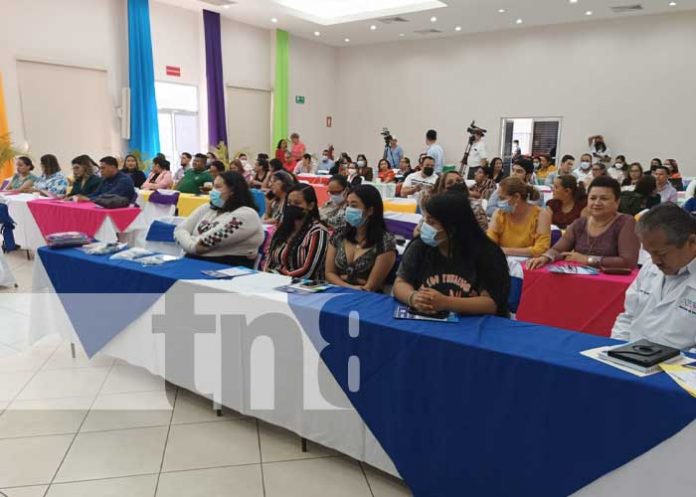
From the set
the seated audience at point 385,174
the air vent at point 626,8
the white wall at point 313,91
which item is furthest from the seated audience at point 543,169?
the white wall at point 313,91

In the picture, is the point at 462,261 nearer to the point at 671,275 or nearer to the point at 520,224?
the point at 671,275

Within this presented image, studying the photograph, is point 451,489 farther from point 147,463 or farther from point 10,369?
point 10,369

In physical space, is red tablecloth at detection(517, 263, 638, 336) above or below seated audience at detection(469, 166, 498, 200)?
below

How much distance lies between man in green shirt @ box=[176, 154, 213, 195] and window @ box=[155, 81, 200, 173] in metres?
4.57

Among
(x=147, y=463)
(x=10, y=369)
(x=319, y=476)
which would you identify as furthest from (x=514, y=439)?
(x=10, y=369)

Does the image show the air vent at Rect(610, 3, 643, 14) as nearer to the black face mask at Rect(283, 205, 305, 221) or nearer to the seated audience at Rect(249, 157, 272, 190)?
the seated audience at Rect(249, 157, 272, 190)

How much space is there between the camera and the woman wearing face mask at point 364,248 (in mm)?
2719

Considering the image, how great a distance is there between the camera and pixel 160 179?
25.6ft

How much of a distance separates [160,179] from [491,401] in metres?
7.10

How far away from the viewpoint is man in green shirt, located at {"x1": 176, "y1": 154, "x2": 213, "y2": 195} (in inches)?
289

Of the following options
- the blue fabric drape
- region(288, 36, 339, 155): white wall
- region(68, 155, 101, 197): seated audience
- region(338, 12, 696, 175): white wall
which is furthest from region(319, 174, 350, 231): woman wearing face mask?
region(288, 36, 339, 155): white wall

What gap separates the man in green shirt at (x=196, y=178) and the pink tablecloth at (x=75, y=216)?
1.83 meters

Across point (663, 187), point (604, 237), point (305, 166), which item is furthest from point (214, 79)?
point (604, 237)

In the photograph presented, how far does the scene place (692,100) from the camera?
10.5 metres
